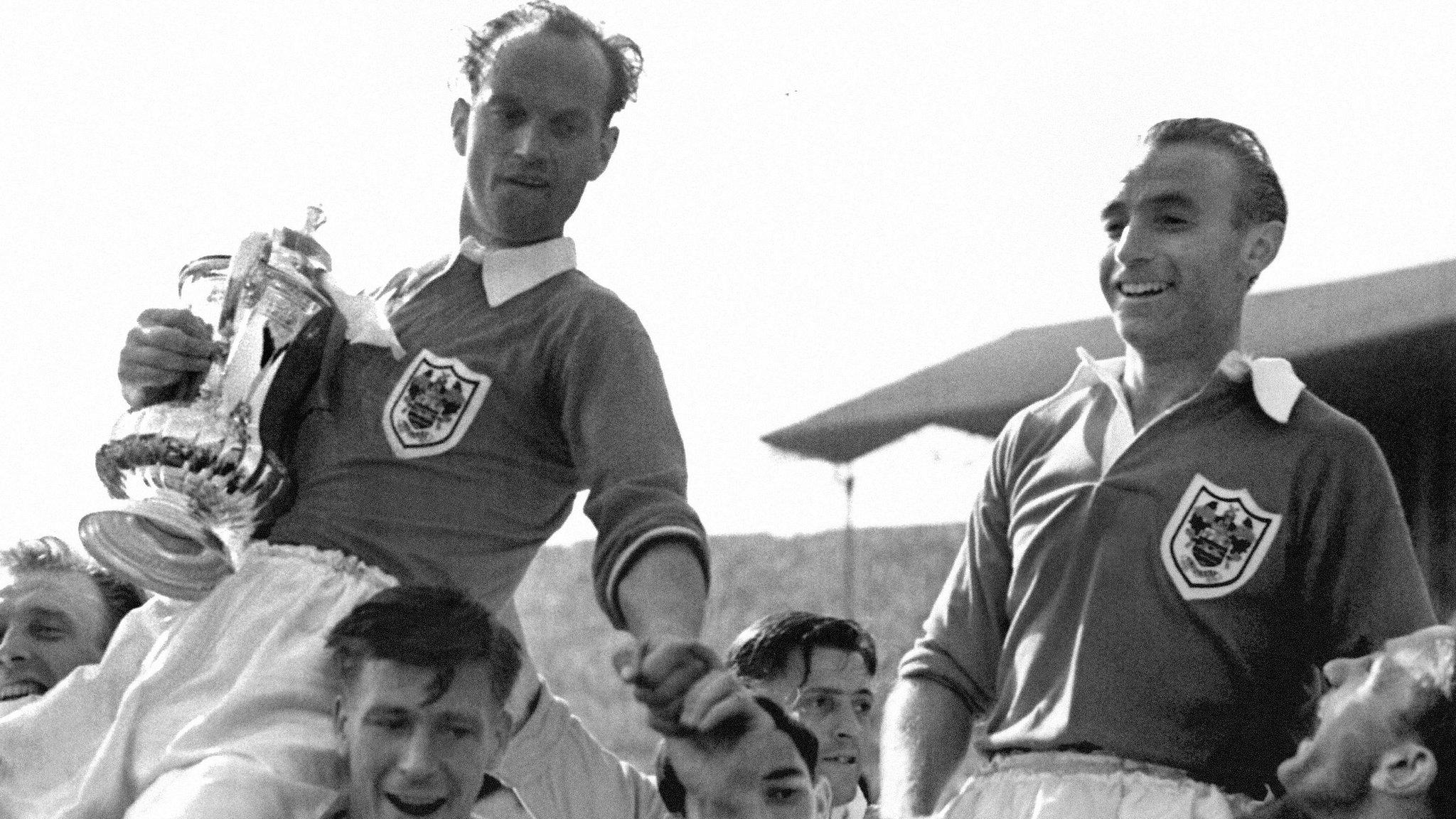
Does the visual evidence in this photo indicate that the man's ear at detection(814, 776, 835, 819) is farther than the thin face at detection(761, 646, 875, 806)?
No

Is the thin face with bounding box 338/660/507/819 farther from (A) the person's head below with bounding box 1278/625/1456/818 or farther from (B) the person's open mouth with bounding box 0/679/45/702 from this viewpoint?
(B) the person's open mouth with bounding box 0/679/45/702

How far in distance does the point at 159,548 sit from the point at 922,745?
102 cm

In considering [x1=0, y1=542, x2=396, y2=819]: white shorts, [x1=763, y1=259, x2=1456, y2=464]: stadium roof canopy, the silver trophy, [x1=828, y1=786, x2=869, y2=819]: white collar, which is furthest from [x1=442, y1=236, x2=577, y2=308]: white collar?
[x1=763, y1=259, x2=1456, y2=464]: stadium roof canopy

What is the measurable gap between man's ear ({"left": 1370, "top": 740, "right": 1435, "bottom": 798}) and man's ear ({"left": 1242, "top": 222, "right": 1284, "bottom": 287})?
729 millimetres

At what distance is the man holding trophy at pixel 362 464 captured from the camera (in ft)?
10.7

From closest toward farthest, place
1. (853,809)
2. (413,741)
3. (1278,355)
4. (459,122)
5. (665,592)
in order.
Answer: (665,592) < (413,741) < (459,122) < (853,809) < (1278,355)

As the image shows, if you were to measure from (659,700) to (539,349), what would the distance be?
86 centimetres

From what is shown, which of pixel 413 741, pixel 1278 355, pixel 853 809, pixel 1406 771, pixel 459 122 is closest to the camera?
pixel 1406 771

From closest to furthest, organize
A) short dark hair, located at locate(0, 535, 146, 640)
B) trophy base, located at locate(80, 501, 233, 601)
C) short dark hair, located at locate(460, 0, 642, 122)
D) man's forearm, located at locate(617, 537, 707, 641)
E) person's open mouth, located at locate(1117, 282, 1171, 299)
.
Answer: man's forearm, located at locate(617, 537, 707, 641) → trophy base, located at locate(80, 501, 233, 601) → person's open mouth, located at locate(1117, 282, 1171, 299) → short dark hair, located at locate(460, 0, 642, 122) → short dark hair, located at locate(0, 535, 146, 640)

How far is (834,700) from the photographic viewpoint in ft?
15.6

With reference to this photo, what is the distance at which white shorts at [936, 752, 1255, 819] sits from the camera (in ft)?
10.6

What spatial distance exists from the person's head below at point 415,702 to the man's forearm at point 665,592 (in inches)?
9.0

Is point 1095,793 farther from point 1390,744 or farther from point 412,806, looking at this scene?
point 412,806

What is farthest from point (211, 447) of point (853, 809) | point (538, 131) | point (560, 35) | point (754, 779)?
point (853, 809)
